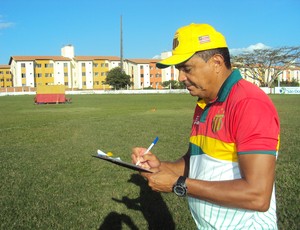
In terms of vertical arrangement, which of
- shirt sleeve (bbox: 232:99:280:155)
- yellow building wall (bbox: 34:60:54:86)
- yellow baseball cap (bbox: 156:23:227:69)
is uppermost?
yellow building wall (bbox: 34:60:54:86)

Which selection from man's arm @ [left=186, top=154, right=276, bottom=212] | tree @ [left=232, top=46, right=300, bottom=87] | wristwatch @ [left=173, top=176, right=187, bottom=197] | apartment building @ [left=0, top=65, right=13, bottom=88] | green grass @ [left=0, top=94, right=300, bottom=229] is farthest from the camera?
apartment building @ [left=0, top=65, right=13, bottom=88]

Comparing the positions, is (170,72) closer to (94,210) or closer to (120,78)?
(120,78)

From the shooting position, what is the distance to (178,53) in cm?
189

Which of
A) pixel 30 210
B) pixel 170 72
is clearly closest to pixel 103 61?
pixel 170 72

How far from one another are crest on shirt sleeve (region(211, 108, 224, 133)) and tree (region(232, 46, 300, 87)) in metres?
82.1

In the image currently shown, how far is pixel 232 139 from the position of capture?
1774 mm

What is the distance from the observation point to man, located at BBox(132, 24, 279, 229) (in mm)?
1645

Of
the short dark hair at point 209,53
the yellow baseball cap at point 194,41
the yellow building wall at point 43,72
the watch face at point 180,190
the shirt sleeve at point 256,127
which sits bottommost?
the watch face at point 180,190

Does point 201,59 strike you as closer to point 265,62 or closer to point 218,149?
point 218,149

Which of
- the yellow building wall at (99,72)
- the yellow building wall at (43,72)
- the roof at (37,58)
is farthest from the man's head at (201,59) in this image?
the yellow building wall at (99,72)

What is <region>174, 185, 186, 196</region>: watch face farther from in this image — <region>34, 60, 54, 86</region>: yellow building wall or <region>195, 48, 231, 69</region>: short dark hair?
<region>34, 60, 54, 86</region>: yellow building wall

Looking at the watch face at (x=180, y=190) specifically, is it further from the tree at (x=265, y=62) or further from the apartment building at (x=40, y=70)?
the apartment building at (x=40, y=70)

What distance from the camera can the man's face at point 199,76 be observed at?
1.90 meters

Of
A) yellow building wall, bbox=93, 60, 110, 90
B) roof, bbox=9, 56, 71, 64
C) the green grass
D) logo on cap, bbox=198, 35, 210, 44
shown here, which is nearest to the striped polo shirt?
logo on cap, bbox=198, 35, 210, 44
